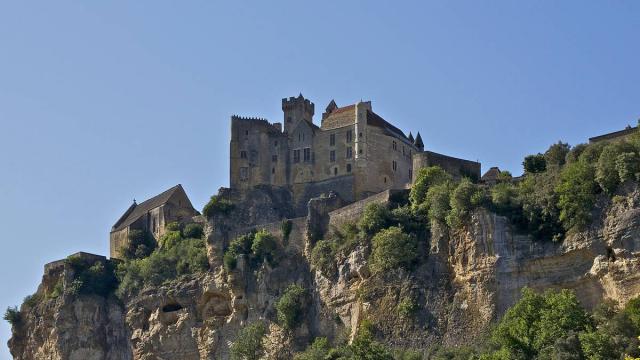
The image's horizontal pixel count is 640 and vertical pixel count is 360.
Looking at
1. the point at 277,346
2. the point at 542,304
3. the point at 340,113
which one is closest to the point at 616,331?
the point at 542,304

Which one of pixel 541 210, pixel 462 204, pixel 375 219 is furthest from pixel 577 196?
pixel 375 219

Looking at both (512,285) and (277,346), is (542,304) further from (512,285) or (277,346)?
(277,346)

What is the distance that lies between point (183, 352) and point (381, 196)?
1143 cm

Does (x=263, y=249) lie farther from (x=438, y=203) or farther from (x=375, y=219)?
(x=438, y=203)

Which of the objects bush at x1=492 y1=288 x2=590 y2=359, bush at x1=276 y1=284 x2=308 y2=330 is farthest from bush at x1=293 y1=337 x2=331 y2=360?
bush at x1=492 y1=288 x2=590 y2=359

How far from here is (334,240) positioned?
6625 cm

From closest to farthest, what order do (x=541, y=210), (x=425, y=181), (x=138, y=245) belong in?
(x=541, y=210) → (x=425, y=181) → (x=138, y=245)

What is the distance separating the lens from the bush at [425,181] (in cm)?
6538

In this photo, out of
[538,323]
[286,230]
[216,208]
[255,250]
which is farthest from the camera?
[216,208]

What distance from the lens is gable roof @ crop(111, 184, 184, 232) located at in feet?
264

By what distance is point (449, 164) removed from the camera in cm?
7075

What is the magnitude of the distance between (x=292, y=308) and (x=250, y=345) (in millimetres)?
2359

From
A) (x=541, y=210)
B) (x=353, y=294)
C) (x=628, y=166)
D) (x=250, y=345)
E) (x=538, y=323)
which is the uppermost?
(x=628, y=166)

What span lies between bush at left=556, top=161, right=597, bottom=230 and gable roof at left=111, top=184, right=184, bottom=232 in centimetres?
2614
